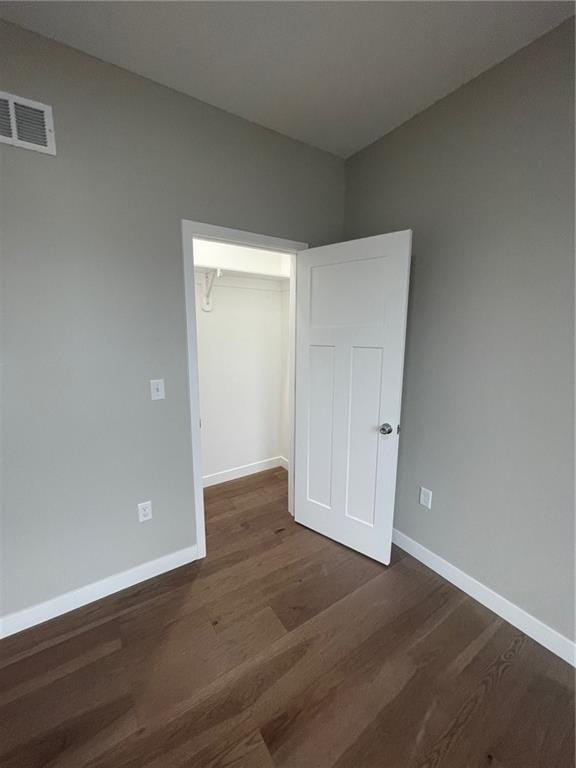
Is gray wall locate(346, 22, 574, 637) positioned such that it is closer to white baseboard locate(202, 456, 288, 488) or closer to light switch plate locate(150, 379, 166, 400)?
light switch plate locate(150, 379, 166, 400)

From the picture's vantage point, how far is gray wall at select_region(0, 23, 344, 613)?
53.4 inches

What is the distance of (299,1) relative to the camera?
3.79ft

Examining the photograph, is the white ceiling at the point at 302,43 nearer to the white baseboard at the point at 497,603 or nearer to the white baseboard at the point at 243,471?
the white baseboard at the point at 497,603

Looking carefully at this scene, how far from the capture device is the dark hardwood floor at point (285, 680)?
42.2 inches

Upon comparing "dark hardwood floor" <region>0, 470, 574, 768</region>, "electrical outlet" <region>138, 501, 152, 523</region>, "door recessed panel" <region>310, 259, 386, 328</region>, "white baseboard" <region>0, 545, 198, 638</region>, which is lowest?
"dark hardwood floor" <region>0, 470, 574, 768</region>

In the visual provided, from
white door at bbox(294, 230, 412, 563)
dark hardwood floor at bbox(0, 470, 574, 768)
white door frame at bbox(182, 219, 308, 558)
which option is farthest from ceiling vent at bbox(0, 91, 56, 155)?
dark hardwood floor at bbox(0, 470, 574, 768)

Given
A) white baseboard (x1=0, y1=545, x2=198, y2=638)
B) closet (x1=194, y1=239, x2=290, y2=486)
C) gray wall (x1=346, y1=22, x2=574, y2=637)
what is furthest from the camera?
closet (x1=194, y1=239, x2=290, y2=486)

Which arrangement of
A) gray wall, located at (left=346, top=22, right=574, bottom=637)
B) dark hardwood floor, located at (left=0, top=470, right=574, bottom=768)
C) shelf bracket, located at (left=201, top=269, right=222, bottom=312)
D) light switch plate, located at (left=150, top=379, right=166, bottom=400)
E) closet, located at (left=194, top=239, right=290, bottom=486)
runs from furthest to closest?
1. closet, located at (left=194, top=239, right=290, bottom=486)
2. shelf bracket, located at (left=201, top=269, right=222, bottom=312)
3. light switch plate, located at (left=150, top=379, right=166, bottom=400)
4. gray wall, located at (left=346, top=22, right=574, bottom=637)
5. dark hardwood floor, located at (left=0, top=470, right=574, bottom=768)

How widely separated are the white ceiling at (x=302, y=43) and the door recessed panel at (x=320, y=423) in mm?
1366

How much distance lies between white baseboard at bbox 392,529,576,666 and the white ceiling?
2542 millimetres

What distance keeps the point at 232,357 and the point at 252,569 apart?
68.1 inches

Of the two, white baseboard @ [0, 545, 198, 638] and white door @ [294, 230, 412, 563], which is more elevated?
white door @ [294, 230, 412, 563]

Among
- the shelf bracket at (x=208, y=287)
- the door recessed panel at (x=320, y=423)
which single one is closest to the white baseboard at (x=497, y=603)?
the door recessed panel at (x=320, y=423)

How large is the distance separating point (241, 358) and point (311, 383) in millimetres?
1022
